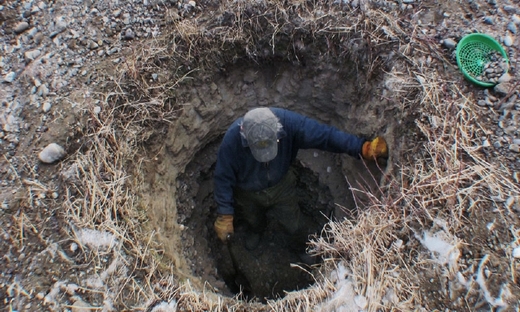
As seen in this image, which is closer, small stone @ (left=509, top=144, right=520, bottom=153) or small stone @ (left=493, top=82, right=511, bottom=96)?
small stone @ (left=509, top=144, right=520, bottom=153)

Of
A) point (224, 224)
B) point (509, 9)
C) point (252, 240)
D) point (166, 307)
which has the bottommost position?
point (252, 240)

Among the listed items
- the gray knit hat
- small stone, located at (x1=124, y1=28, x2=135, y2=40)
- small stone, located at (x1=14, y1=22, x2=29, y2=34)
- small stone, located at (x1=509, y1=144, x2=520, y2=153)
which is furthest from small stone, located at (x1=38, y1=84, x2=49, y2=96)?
small stone, located at (x1=509, y1=144, x2=520, y2=153)

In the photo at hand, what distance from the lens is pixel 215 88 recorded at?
3430mm

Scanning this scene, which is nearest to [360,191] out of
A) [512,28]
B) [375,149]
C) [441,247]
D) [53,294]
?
[375,149]

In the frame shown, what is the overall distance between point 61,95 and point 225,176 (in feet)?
4.52

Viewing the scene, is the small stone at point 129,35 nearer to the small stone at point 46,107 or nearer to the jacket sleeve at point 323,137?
the small stone at point 46,107

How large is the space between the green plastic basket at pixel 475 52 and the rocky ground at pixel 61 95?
0.25 feet

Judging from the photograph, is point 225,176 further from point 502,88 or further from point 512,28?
point 512,28

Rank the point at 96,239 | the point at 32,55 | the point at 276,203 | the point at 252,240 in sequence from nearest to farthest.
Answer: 1. the point at 96,239
2. the point at 32,55
3. the point at 276,203
4. the point at 252,240

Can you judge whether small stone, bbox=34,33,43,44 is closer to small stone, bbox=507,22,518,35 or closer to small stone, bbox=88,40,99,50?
small stone, bbox=88,40,99,50

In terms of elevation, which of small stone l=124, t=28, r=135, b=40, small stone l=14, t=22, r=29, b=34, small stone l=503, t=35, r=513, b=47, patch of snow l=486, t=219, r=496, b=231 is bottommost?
patch of snow l=486, t=219, r=496, b=231

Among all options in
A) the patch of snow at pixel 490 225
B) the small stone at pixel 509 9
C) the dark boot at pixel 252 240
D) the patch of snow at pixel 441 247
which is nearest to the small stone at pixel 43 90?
the dark boot at pixel 252 240

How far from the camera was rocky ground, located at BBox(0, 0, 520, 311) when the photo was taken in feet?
7.44

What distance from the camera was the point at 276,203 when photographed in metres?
3.41
